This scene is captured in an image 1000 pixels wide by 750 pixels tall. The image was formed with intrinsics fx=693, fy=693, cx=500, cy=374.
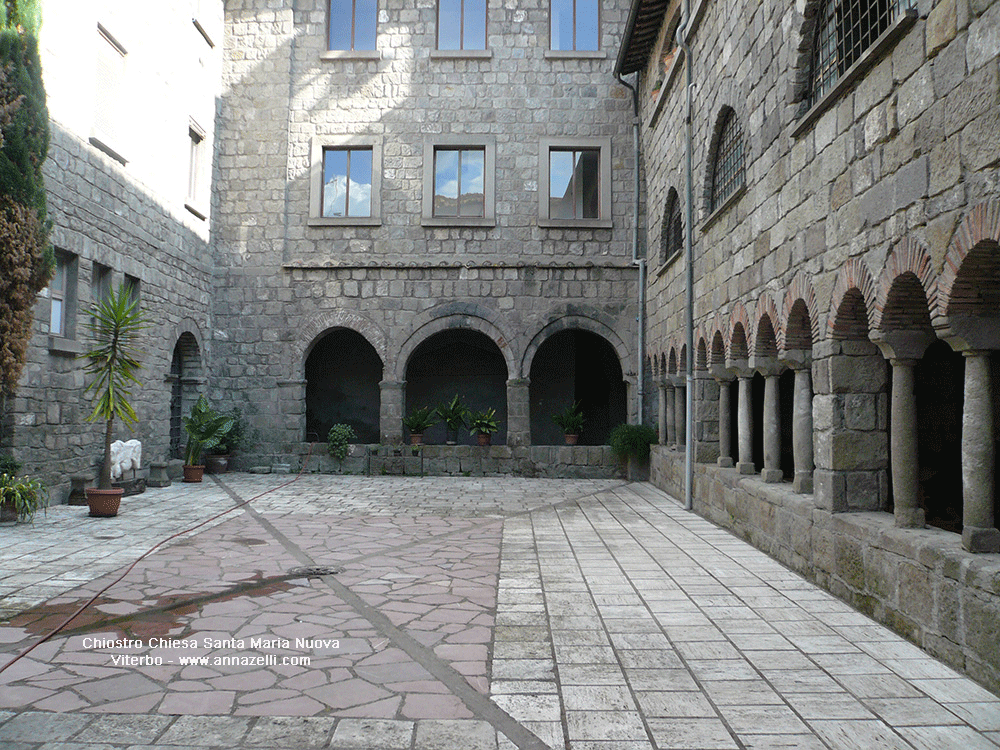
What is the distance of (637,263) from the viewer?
477 inches

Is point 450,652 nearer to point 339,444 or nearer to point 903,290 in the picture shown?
point 903,290

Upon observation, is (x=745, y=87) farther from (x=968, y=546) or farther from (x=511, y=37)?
(x=511, y=37)

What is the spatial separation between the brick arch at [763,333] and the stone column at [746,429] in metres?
0.64

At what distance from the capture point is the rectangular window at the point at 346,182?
1259 centimetres

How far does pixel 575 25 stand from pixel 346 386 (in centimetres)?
838

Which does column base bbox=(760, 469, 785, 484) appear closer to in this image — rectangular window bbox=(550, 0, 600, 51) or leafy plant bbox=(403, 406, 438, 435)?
leafy plant bbox=(403, 406, 438, 435)

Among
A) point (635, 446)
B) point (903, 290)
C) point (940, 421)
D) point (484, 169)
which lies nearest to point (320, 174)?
point (484, 169)

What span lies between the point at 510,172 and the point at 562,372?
14.4ft

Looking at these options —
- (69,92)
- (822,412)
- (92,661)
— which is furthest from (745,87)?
(69,92)

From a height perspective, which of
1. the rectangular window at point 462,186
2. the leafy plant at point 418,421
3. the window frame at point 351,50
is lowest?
the leafy plant at point 418,421

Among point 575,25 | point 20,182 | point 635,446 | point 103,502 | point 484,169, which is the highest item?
point 575,25

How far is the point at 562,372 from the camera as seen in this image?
14.7 meters

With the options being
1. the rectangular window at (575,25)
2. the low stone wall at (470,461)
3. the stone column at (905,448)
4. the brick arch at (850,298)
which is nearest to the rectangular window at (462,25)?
the rectangular window at (575,25)

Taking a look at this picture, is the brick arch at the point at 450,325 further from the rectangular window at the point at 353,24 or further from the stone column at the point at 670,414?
the rectangular window at the point at 353,24
